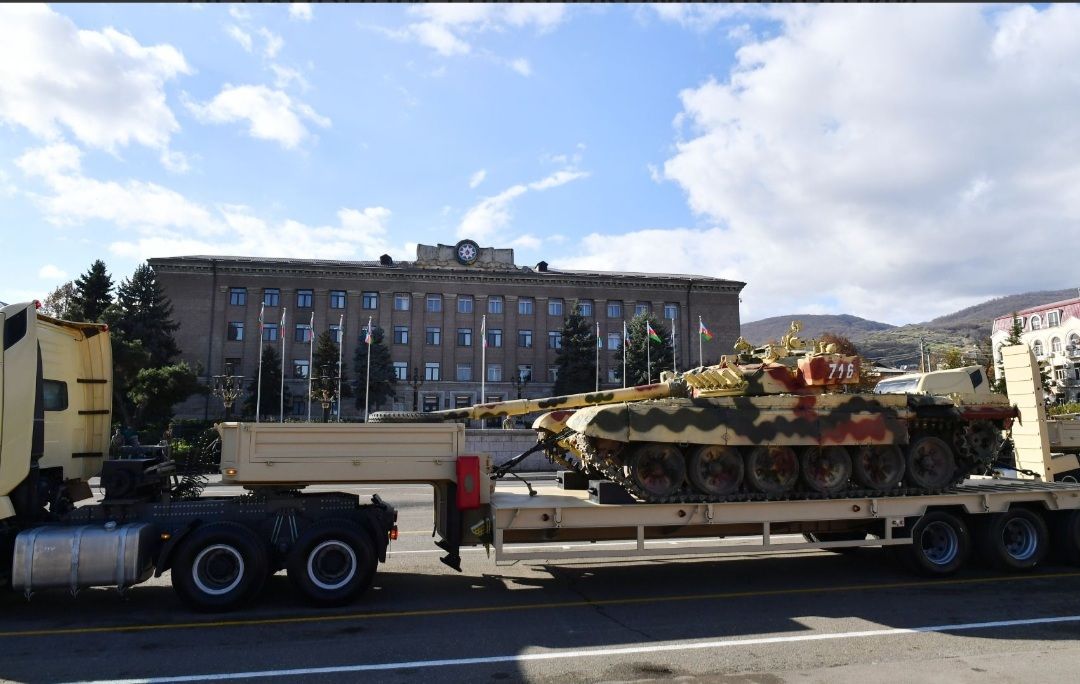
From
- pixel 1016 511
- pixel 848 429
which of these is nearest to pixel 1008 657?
pixel 848 429

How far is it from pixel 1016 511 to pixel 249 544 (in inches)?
399

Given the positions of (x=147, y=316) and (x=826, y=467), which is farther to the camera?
(x=147, y=316)

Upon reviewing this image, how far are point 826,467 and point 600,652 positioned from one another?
4827 mm

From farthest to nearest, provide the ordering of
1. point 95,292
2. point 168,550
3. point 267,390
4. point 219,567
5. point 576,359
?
point 576,359 < point 267,390 < point 95,292 < point 219,567 < point 168,550

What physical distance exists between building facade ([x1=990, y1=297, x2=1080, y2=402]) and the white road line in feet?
219

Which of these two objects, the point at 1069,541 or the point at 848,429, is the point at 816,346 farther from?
the point at 1069,541

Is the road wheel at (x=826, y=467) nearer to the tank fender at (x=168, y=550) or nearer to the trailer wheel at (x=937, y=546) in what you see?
the trailer wheel at (x=937, y=546)

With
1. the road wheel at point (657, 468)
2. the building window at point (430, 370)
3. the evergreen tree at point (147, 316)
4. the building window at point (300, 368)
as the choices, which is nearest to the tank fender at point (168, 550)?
the road wheel at point (657, 468)

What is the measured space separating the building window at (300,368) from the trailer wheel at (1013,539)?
54.5 meters

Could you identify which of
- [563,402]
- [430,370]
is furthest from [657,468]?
[430,370]

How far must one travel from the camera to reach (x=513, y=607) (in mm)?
8125

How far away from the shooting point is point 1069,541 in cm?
1005

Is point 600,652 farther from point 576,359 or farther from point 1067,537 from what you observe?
point 576,359

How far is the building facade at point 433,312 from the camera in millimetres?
58688
